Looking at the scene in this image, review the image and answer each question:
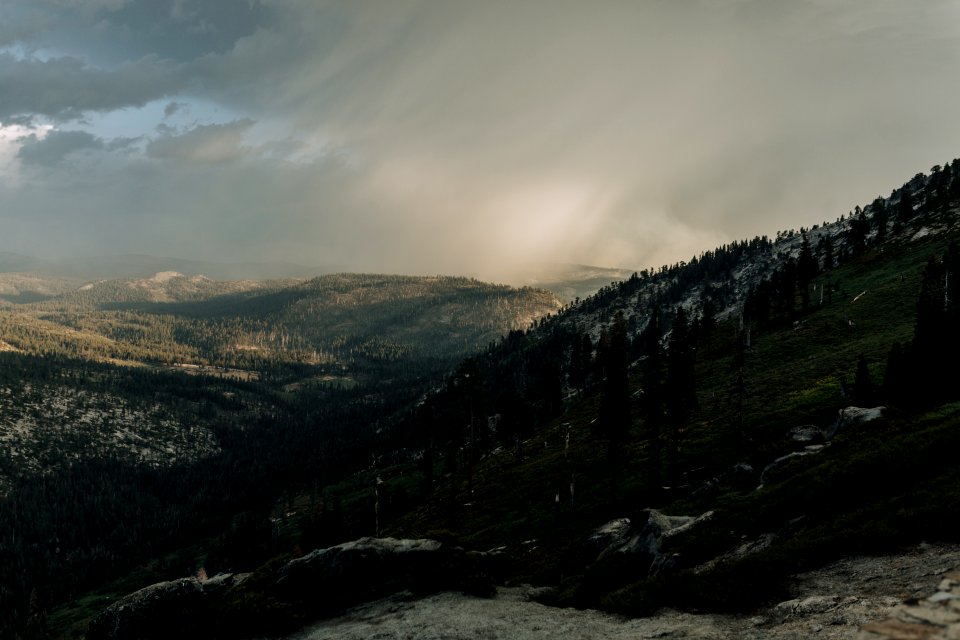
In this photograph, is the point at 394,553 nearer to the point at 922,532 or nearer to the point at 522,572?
the point at 522,572

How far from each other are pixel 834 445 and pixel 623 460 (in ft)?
120

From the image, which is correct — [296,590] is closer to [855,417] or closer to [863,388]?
[855,417]

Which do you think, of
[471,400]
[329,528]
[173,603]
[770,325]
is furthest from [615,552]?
[770,325]

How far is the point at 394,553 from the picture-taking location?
3144 centimetres

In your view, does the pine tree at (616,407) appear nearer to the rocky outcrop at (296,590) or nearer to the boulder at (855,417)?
the boulder at (855,417)

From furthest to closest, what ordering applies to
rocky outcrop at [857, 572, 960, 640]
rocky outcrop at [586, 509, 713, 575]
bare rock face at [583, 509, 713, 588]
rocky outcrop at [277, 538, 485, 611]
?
rocky outcrop at [277, 538, 485, 611] < bare rock face at [583, 509, 713, 588] < rocky outcrop at [586, 509, 713, 575] < rocky outcrop at [857, 572, 960, 640]

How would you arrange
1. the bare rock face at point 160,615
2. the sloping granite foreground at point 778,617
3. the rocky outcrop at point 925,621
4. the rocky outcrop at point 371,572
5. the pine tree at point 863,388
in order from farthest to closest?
the pine tree at point 863,388, the rocky outcrop at point 371,572, the bare rock face at point 160,615, the sloping granite foreground at point 778,617, the rocky outcrop at point 925,621

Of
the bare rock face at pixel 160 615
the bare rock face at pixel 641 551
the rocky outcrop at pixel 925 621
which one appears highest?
the rocky outcrop at pixel 925 621

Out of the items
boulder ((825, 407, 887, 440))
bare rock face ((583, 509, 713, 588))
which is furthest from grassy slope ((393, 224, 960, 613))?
boulder ((825, 407, 887, 440))

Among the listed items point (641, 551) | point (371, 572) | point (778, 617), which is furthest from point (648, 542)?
point (371, 572)

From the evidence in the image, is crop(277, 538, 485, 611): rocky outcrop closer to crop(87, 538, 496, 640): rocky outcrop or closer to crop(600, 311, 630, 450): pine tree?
crop(87, 538, 496, 640): rocky outcrop

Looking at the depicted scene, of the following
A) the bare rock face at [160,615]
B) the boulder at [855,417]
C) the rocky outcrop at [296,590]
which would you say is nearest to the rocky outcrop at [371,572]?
the rocky outcrop at [296,590]

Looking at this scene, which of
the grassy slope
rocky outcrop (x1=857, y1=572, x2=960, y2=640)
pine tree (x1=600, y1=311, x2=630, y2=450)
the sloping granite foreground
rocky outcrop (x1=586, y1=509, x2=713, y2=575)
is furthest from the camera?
pine tree (x1=600, y1=311, x2=630, y2=450)

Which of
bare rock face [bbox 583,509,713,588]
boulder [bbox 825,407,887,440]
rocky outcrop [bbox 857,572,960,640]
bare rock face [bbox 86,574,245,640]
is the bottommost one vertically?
bare rock face [bbox 86,574,245,640]
